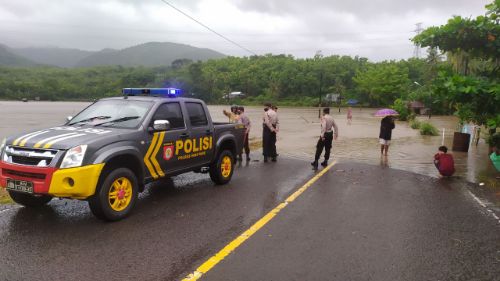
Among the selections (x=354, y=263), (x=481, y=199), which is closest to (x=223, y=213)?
(x=354, y=263)

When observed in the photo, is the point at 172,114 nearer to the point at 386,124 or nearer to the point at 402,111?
the point at 386,124

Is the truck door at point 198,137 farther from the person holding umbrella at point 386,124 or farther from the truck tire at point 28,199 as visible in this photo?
the person holding umbrella at point 386,124

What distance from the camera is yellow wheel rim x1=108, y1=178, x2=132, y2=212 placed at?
212 inches

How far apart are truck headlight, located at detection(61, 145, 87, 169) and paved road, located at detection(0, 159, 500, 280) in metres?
0.83

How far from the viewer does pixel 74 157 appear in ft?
16.1

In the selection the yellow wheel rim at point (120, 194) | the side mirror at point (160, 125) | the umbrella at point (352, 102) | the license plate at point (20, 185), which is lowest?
the umbrella at point (352, 102)

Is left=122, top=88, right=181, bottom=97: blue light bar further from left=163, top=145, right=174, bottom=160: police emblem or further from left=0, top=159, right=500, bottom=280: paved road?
left=0, top=159, right=500, bottom=280: paved road

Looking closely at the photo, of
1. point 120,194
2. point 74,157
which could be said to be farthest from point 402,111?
point 74,157

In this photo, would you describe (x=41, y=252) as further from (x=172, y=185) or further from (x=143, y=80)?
(x=143, y=80)

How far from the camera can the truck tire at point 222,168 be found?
7.82 metres

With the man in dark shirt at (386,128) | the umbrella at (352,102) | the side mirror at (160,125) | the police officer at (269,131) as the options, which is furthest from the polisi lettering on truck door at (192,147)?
the umbrella at (352,102)

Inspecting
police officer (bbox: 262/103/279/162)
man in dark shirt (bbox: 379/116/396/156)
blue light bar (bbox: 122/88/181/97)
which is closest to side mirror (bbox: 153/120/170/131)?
blue light bar (bbox: 122/88/181/97)

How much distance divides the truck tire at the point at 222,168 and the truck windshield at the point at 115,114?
200 centimetres

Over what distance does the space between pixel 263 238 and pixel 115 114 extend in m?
3.08
